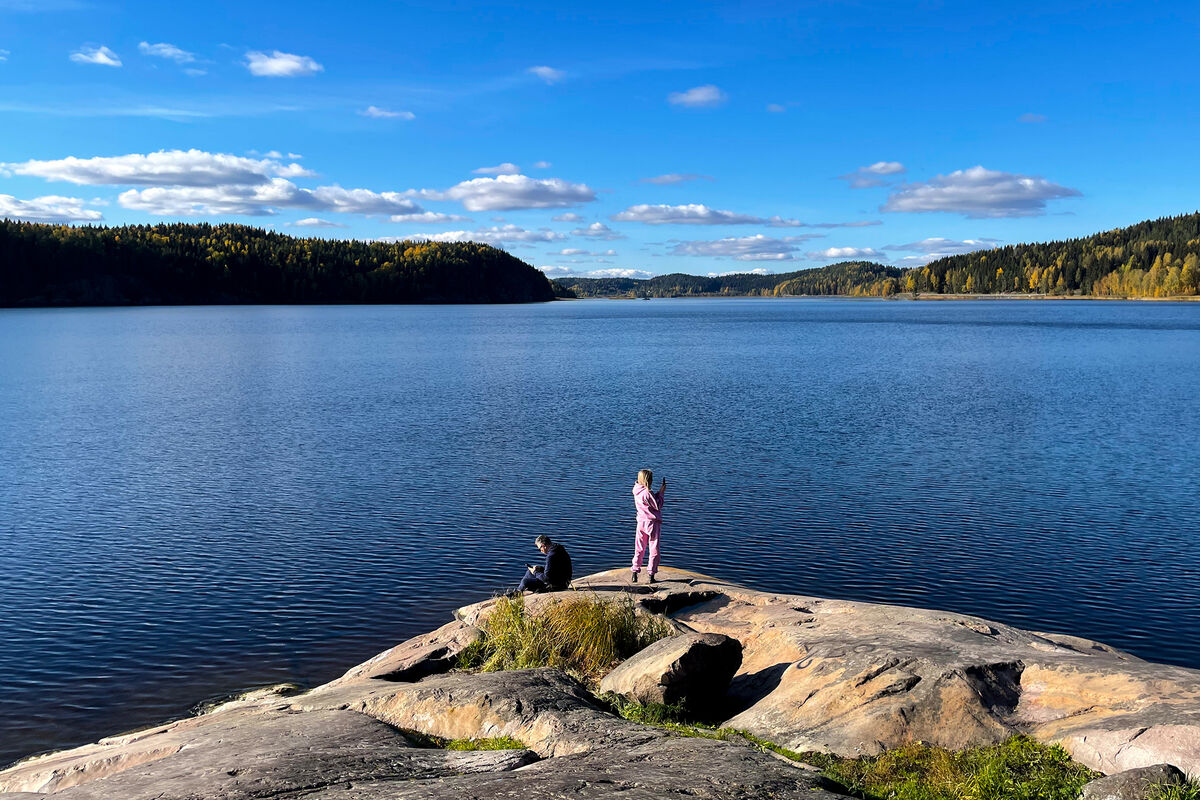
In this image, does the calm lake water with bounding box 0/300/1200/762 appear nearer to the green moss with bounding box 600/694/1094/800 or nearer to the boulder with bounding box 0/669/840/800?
the boulder with bounding box 0/669/840/800

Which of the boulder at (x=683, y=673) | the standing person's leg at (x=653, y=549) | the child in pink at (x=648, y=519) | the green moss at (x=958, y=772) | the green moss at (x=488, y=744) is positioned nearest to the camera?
the green moss at (x=958, y=772)

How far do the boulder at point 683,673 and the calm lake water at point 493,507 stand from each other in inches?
280

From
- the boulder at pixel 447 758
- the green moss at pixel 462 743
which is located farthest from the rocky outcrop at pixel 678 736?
the green moss at pixel 462 743

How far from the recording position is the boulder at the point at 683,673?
13.6m

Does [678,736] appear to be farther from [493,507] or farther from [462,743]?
[493,507]

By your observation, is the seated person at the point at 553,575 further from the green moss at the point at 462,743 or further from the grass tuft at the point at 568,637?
the green moss at the point at 462,743

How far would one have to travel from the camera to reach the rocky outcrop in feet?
31.6

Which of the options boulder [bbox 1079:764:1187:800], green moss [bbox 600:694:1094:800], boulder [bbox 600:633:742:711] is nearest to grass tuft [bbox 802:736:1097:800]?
green moss [bbox 600:694:1094:800]

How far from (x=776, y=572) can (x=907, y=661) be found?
10.6 metres

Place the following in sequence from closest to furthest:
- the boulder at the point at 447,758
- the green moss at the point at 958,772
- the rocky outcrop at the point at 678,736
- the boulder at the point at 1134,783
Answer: the boulder at the point at 1134,783 → the boulder at the point at 447,758 → the rocky outcrop at the point at 678,736 → the green moss at the point at 958,772

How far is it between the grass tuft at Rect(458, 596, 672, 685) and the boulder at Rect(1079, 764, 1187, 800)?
8.37 m

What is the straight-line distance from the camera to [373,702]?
13.4 m

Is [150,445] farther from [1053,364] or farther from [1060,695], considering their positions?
[1053,364]

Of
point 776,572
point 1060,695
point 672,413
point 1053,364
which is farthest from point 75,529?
point 1053,364
